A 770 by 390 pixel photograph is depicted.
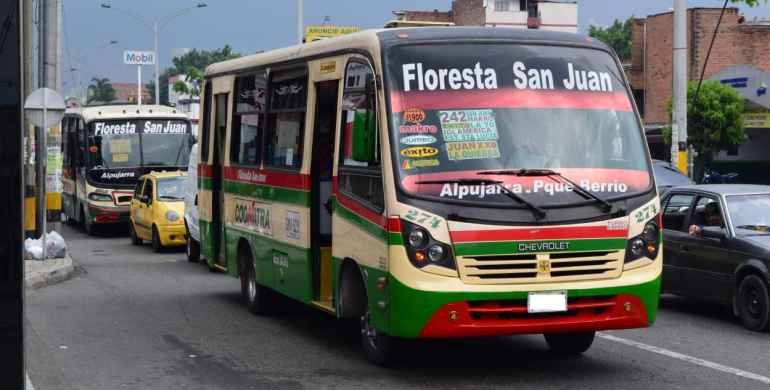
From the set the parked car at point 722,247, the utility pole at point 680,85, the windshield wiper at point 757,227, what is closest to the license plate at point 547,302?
the parked car at point 722,247

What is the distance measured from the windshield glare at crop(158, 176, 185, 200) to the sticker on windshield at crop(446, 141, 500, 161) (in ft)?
52.0

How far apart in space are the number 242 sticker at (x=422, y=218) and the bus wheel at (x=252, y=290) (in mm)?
4612

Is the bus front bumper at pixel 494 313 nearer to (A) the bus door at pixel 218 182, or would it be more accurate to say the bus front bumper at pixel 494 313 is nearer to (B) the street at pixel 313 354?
(B) the street at pixel 313 354

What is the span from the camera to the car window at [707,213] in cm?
1288

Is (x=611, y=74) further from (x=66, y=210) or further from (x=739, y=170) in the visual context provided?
(x=739, y=170)

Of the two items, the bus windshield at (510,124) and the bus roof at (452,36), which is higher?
the bus roof at (452,36)

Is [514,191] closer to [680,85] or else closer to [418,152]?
[418,152]

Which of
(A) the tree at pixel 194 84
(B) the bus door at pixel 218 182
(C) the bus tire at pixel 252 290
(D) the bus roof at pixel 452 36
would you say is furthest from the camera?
(A) the tree at pixel 194 84

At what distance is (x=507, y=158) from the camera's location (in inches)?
359

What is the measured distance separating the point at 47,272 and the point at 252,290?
18.9 ft

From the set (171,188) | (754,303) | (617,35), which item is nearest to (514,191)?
(754,303)

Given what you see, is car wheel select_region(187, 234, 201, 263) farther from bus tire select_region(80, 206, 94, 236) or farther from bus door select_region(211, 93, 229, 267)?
bus tire select_region(80, 206, 94, 236)

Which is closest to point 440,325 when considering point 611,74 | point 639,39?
point 611,74

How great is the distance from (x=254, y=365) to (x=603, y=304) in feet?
9.59
